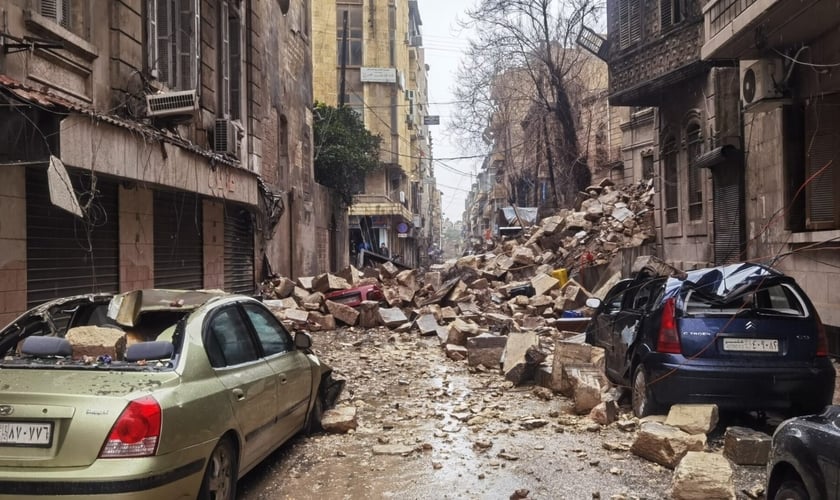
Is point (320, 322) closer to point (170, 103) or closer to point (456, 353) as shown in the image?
point (456, 353)

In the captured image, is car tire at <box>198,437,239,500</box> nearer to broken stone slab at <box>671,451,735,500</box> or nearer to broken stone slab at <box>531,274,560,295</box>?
broken stone slab at <box>671,451,735,500</box>

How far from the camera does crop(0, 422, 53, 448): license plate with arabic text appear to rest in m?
3.31

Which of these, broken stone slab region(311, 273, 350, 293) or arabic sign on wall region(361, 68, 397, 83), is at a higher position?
arabic sign on wall region(361, 68, 397, 83)

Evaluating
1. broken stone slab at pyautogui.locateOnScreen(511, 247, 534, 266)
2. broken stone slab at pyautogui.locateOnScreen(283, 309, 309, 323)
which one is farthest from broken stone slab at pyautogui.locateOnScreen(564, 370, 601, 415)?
broken stone slab at pyautogui.locateOnScreen(511, 247, 534, 266)

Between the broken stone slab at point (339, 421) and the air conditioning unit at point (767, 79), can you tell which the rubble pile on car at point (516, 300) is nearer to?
the broken stone slab at point (339, 421)

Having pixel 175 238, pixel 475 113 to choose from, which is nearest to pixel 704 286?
pixel 175 238

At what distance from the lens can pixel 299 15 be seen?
21938mm

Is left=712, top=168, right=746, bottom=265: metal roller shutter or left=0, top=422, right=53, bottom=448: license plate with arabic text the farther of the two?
left=712, top=168, right=746, bottom=265: metal roller shutter

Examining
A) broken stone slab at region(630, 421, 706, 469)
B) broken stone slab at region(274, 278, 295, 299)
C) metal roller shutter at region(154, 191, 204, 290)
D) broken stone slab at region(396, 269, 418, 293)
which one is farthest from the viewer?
broken stone slab at region(396, 269, 418, 293)

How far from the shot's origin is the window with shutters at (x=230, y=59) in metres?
14.3

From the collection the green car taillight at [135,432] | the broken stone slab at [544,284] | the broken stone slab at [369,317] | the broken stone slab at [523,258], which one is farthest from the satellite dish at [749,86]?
the broken stone slab at [523,258]

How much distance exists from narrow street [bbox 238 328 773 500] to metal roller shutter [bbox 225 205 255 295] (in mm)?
7313

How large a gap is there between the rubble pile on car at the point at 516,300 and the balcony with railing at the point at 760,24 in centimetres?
510

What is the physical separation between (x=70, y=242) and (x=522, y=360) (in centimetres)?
605
